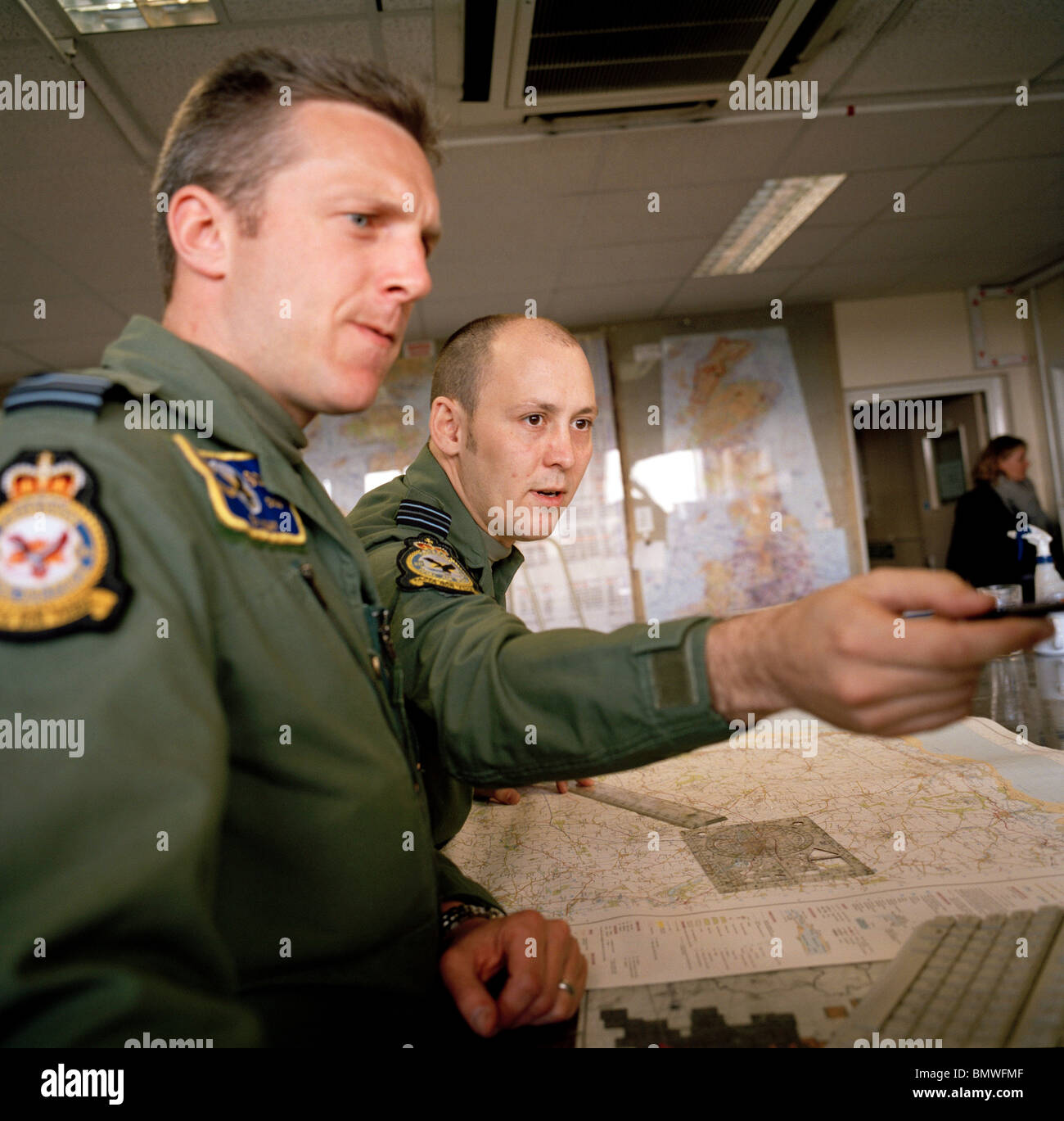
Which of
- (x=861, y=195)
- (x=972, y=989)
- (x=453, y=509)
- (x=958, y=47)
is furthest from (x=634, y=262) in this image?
(x=972, y=989)

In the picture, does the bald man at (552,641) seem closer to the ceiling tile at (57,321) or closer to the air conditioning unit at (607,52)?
the air conditioning unit at (607,52)

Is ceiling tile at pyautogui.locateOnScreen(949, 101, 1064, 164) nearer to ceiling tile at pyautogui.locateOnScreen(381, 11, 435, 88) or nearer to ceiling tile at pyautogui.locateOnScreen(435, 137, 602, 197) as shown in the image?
ceiling tile at pyautogui.locateOnScreen(435, 137, 602, 197)

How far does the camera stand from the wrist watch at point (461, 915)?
74 centimetres

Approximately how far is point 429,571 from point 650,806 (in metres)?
0.47

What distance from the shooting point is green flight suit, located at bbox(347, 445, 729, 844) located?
627 mm

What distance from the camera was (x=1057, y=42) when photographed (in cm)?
262

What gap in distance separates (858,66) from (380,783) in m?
2.94

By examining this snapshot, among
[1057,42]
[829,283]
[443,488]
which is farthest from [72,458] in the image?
[829,283]

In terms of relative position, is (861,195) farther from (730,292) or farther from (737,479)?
(737,479)

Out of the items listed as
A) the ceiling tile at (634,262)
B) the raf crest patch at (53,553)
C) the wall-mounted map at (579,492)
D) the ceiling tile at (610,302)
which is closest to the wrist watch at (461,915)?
the raf crest patch at (53,553)

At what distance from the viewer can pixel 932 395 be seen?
535 centimetres

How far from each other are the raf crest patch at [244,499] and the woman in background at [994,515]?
4.48 m

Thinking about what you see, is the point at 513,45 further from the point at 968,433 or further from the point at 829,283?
the point at 968,433

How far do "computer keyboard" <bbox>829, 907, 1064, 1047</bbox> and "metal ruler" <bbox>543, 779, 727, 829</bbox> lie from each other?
0.35 metres
